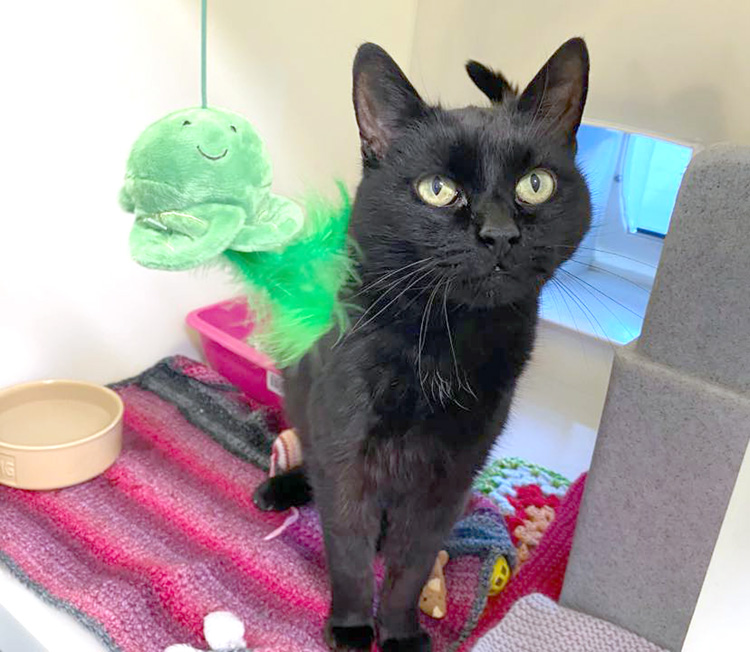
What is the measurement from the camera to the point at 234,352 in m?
1.27

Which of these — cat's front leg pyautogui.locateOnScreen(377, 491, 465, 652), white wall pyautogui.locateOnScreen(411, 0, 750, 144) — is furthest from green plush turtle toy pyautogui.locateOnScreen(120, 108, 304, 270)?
white wall pyautogui.locateOnScreen(411, 0, 750, 144)

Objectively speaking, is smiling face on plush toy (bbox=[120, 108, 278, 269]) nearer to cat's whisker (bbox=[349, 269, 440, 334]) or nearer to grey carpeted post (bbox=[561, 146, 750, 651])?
cat's whisker (bbox=[349, 269, 440, 334])

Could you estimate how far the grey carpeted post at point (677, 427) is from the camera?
26.1 inches

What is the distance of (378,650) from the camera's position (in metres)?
0.85

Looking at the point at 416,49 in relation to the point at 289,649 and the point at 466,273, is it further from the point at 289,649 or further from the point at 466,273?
the point at 289,649

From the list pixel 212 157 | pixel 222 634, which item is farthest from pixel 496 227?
pixel 222 634

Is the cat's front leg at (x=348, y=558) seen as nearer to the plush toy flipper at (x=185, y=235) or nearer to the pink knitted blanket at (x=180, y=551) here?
the pink knitted blanket at (x=180, y=551)

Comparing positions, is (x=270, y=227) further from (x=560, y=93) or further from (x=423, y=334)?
(x=560, y=93)

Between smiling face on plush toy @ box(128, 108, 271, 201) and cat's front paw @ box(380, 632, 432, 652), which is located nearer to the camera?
smiling face on plush toy @ box(128, 108, 271, 201)

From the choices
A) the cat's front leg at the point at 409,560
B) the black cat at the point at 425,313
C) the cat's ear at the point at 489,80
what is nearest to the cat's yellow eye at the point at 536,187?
the black cat at the point at 425,313

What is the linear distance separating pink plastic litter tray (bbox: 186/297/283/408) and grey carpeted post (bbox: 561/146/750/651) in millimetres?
575

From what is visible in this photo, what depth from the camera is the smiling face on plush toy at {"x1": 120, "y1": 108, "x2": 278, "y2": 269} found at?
61 centimetres

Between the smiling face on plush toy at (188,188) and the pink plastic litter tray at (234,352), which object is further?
the pink plastic litter tray at (234,352)

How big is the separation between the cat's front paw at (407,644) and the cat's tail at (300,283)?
35 centimetres
